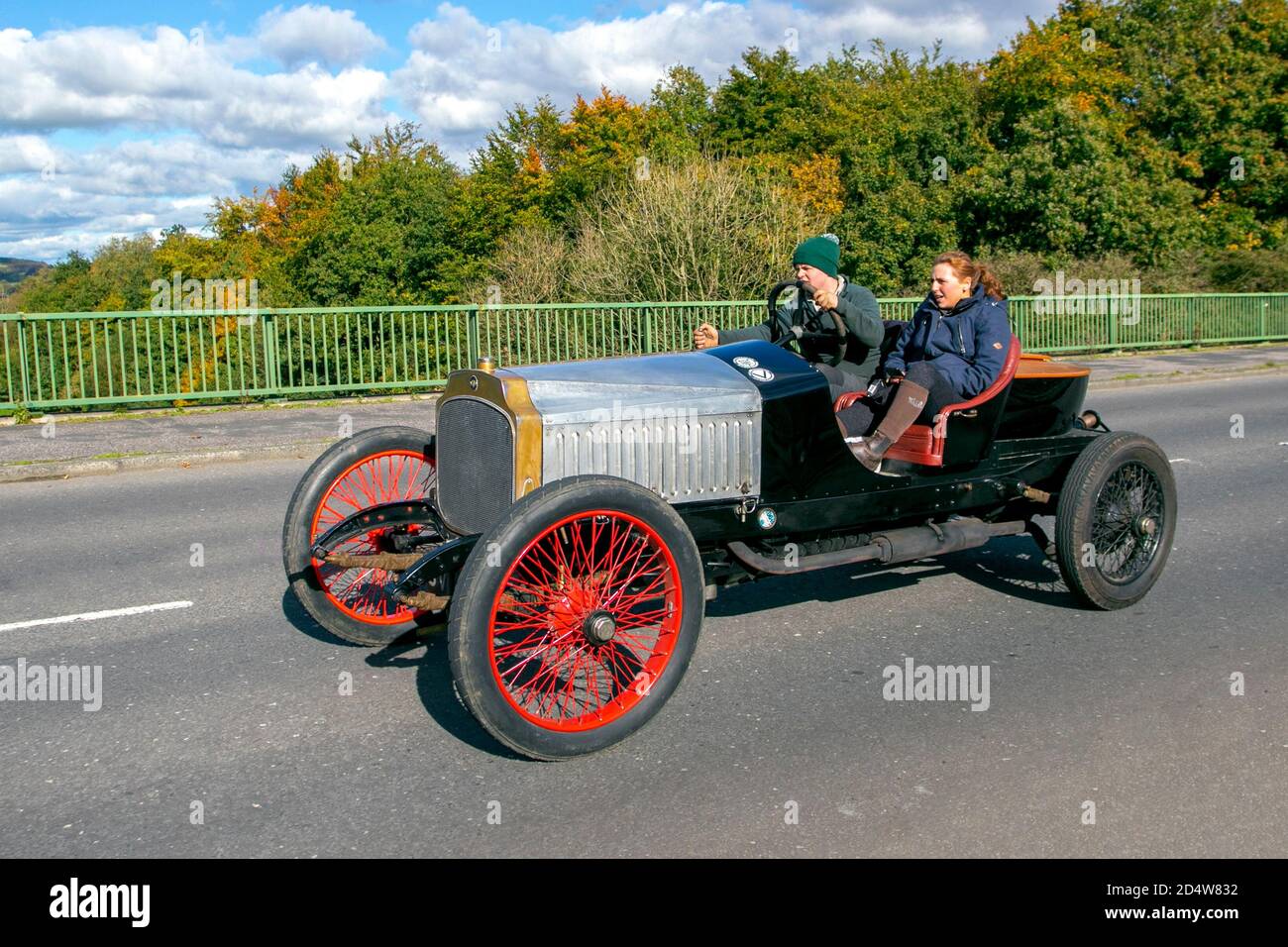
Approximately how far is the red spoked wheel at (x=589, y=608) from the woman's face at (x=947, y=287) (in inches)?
88.8

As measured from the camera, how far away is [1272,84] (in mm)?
42312

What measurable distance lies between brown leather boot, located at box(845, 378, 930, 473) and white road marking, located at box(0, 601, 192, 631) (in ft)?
11.3

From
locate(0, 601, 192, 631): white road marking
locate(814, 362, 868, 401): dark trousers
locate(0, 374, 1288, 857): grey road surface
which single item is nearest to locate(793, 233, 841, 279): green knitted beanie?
locate(814, 362, 868, 401): dark trousers

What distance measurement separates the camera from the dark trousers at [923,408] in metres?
5.16

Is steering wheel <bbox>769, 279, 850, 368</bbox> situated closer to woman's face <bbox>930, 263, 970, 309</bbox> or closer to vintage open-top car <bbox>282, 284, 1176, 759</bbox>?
vintage open-top car <bbox>282, 284, 1176, 759</bbox>

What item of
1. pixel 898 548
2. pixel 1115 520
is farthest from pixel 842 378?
pixel 1115 520

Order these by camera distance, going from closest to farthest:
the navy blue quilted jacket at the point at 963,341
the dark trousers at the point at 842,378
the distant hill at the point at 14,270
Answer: the navy blue quilted jacket at the point at 963,341 → the dark trousers at the point at 842,378 → the distant hill at the point at 14,270

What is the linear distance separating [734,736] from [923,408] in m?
1.89

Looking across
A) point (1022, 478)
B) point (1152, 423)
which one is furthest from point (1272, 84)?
point (1022, 478)

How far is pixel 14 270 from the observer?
15438 cm

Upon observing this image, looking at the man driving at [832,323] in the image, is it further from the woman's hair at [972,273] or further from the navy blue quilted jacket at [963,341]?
the woman's hair at [972,273]

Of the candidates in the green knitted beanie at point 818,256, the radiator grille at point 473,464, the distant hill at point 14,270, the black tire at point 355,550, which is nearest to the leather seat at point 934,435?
the green knitted beanie at point 818,256
